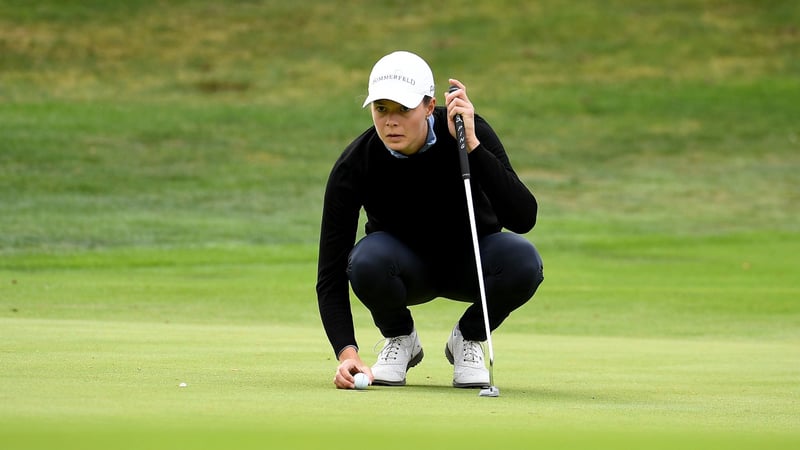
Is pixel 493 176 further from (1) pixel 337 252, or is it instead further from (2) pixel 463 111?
(1) pixel 337 252

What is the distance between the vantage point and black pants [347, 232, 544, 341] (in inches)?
219

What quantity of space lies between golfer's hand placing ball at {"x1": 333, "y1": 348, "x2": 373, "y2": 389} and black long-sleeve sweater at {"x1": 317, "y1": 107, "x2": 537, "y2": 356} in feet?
0.32

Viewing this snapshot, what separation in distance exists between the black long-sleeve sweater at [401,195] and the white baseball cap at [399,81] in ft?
1.11

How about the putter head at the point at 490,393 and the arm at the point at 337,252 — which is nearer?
the putter head at the point at 490,393

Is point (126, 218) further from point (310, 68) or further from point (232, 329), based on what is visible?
point (310, 68)

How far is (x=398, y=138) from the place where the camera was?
5.36 metres

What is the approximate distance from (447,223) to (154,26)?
2943 cm

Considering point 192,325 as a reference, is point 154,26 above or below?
above

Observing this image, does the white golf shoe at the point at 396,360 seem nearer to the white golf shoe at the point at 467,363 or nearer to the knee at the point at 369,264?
the white golf shoe at the point at 467,363

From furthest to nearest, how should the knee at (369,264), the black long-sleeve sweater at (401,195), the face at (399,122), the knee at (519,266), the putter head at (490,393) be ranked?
the knee at (519,266) < the knee at (369,264) < the black long-sleeve sweater at (401,195) < the face at (399,122) < the putter head at (490,393)

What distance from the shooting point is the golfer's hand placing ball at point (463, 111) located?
17.4ft

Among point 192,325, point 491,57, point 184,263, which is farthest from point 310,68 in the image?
point 192,325

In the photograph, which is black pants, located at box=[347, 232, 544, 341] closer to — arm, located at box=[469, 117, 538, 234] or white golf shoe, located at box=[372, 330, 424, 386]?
white golf shoe, located at box=[372, 330, 424, 386]

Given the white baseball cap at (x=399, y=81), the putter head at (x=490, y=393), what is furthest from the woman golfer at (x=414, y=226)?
the putter head at (x=490, y=393)
